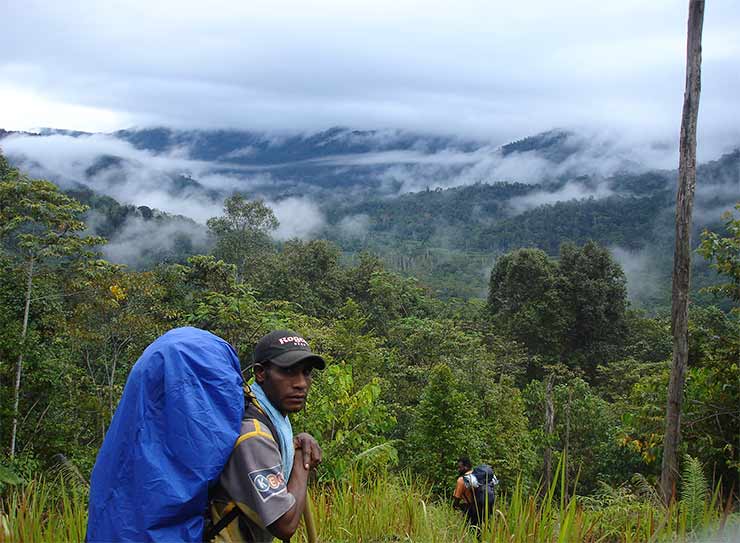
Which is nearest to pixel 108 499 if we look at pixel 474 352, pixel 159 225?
pixel 474 352

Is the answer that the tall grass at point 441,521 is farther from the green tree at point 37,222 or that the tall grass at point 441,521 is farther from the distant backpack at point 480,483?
the green tree at point 37,222

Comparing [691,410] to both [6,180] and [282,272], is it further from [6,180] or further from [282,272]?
[282,272]

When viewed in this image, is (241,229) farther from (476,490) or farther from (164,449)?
(164,449)

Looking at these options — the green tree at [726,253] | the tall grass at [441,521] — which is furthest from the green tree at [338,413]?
the green tree at [726,253]

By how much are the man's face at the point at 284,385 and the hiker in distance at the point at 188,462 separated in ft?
0.64

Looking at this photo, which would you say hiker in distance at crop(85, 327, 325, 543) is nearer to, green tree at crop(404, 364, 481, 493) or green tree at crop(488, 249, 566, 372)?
green tree at crop(404, 364, 481, 493)

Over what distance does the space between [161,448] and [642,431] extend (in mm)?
11074

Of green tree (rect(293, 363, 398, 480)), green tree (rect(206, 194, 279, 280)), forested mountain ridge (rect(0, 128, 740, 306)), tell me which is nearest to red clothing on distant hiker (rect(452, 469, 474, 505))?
green tree (rect(293, 363, 398, 480))

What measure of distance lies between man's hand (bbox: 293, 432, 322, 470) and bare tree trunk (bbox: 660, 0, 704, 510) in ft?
24.6

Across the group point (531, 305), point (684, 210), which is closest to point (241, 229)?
point (531, 305)

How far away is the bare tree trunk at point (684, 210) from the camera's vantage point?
857cm

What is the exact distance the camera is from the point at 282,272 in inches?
1170

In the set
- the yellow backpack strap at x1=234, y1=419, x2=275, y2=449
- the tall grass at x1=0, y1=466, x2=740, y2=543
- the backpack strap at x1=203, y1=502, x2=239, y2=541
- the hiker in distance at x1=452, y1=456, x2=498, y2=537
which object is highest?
the yellow backpack strap at x1=234, y1=419, x2=275, y2=449

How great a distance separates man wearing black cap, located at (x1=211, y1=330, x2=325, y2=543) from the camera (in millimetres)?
1868
